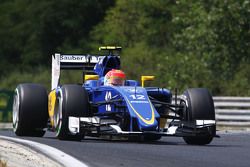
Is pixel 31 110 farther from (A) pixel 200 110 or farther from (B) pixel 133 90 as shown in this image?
(A) pixel 200 110

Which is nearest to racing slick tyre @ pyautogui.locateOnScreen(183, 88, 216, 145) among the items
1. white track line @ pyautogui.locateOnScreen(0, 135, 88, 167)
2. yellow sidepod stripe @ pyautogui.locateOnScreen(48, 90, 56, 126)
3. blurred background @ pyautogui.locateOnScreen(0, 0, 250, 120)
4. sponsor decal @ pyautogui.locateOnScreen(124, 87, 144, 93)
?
sponsor decal @ pyautogui.locateOnScreen(124, 87, 144, 93)

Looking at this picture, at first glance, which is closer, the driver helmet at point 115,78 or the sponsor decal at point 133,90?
the sponsor decal at point 133,90

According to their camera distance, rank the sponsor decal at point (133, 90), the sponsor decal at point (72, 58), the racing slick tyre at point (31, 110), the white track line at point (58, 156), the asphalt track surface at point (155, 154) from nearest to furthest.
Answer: the white track line at point (58, 156), the asphalt track surface at point (155, 154), the sponsor decal at point (133, 90), the racing slick tyre at point (31, 110), the sponsor decal at point (72, 58)

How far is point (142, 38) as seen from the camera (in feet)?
167

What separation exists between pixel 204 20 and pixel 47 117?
1833cm

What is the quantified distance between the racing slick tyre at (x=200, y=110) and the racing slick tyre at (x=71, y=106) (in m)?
1.71

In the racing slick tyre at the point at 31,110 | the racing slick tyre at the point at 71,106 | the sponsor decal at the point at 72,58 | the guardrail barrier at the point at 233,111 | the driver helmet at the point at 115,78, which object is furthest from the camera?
the guardrail barrier at the point at 233,111

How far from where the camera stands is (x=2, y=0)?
6397 cm

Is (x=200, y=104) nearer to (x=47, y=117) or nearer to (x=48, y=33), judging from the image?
(x=47, y=117)

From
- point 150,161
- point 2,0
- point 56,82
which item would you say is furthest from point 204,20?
point 2,0

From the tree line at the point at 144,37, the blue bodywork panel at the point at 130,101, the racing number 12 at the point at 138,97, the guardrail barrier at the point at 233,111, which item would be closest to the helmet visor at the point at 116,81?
the blue bodywork panel at the point at 130,101

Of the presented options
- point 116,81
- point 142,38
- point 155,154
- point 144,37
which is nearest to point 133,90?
point 116,81

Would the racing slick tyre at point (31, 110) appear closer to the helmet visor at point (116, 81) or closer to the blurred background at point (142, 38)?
the helmet visor at point (116, 81)

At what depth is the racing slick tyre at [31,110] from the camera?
17141 millimetres
